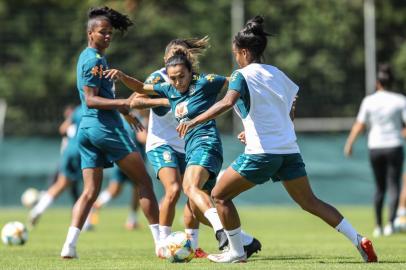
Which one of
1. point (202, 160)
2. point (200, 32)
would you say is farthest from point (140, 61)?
point (202, 160)

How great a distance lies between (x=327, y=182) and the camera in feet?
79.0

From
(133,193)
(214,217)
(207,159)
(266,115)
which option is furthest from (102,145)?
(133,193)

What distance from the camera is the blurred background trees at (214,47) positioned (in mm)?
25109

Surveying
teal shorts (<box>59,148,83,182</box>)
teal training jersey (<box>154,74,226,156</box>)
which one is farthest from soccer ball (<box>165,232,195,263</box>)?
teal shorts (<box>59,148,83,182</box>)

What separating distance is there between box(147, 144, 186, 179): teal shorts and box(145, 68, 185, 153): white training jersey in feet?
0.15

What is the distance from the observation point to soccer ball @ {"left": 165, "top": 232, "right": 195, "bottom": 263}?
30.6 feet

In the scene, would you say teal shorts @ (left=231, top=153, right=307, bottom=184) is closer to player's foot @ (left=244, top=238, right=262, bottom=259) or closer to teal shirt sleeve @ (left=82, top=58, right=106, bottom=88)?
player's foot @ (left=244, top=238, right=262, bottom=259)

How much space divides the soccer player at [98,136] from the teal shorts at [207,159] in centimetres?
80

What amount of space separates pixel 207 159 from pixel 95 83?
138cm

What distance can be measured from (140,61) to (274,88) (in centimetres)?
1697

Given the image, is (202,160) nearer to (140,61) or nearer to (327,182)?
(327,182)

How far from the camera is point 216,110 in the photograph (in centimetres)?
881

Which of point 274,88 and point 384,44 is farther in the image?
point 384,44

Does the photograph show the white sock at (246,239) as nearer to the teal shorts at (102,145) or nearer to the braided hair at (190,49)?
the teal shorts at (102,145)
